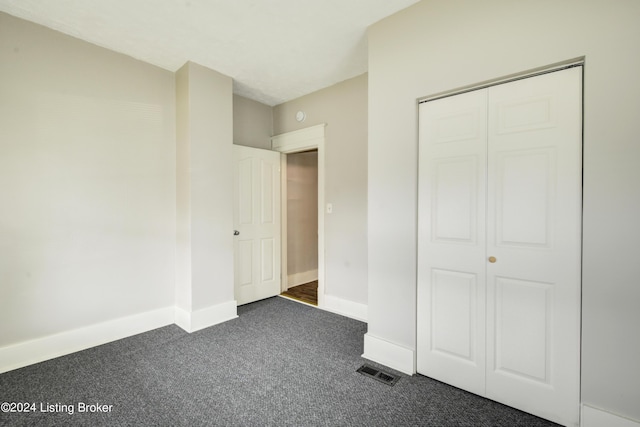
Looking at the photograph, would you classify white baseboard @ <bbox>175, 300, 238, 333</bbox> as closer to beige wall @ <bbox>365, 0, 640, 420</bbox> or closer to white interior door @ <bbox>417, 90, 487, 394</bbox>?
beige wall @ <bbox>365, 0, 640, 420</bbox>

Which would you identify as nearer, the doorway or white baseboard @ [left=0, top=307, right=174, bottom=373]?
white baseboard @ [left=0, top=307, right=174, bottom=373]

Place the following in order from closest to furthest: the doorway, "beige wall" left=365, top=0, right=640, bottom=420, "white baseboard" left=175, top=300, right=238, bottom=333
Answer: "beige wall" left=365, top=0, right=640, bottom=420 < "white baseboard" left=175, top=300, right=238, bottom=333 < the doorway

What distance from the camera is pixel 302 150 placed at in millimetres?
4090

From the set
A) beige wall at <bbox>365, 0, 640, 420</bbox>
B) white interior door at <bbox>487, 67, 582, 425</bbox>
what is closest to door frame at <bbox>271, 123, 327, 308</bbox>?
beige wall at <bbox>365, 0, 640, 420</bbox>

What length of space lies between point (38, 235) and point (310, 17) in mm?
2880

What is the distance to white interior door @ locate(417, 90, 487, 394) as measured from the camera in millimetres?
1995

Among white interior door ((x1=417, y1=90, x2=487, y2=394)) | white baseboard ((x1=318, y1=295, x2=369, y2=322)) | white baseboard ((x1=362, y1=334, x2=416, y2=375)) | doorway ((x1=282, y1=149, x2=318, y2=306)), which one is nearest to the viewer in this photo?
white interior door ((x1=417, y1=90, x2=487, y2=394))

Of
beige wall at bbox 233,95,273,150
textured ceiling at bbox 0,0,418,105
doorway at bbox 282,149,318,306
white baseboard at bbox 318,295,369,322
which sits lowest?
white baseboard at bbox 318,295,369,322

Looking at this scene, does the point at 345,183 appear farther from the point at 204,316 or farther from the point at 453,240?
the point at 204,316

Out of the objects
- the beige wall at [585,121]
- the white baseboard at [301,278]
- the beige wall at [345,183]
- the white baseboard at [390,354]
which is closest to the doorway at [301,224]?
the white baseboard at [301,278]

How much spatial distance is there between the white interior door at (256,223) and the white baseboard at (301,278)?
1.24ft

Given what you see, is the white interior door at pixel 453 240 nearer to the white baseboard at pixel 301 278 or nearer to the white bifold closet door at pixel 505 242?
the white bifold closet door at pixel 505 242

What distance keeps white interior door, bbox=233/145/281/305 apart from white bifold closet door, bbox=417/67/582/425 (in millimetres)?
2388

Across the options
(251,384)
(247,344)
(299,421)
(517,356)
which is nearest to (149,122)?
(247,344)
